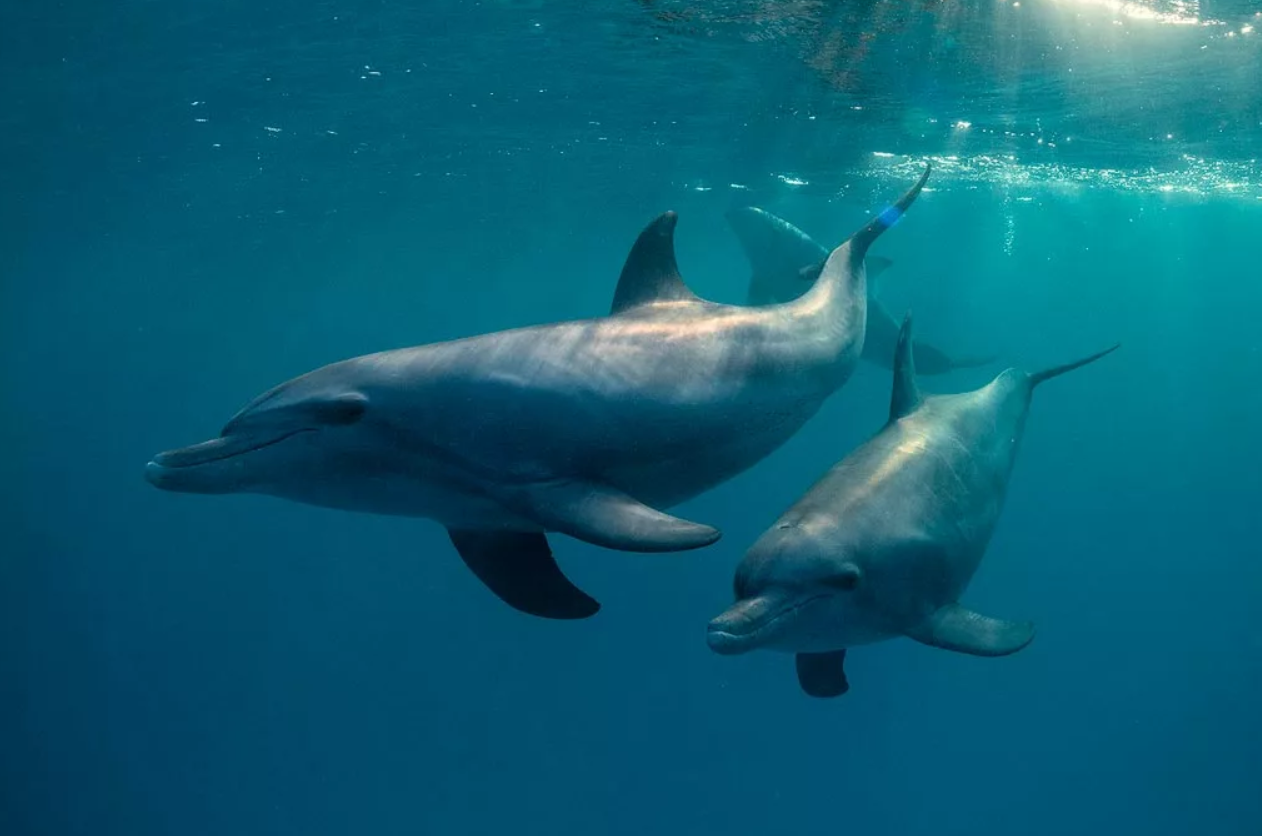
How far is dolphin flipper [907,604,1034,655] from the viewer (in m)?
5.40

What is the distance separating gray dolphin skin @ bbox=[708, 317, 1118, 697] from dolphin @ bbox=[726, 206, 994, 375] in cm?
851

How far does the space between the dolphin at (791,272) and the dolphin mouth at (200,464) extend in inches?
463

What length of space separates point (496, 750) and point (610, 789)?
387 centimetres

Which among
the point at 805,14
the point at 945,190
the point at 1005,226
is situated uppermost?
the point at 805,14

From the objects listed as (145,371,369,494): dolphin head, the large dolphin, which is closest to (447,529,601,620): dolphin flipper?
the large dolphin

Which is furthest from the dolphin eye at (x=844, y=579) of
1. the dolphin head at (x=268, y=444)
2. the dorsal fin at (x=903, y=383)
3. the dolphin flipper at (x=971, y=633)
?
the dolphin head at (x=268, y=444)

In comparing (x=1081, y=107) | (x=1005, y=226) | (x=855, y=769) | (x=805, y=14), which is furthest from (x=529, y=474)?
(x=1005, y=226)

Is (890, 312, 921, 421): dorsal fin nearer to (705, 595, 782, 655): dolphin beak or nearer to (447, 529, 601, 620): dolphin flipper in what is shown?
(705, 595, 782, 655): dolphin beak

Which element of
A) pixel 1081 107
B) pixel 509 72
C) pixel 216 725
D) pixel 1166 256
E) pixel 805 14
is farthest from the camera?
pixel 1166 256

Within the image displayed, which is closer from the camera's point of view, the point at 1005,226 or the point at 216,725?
the point at 216,725

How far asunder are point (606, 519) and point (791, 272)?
12.0 m

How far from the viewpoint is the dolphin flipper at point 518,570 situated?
520 centimetres

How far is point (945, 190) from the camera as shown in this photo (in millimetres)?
30594

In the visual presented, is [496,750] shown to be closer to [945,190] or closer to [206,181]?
[206,181]
